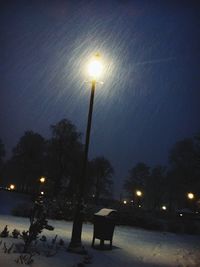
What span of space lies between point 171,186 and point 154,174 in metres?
21.5

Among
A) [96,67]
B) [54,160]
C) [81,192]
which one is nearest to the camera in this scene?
[81,192]

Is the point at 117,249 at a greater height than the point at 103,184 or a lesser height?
lesser

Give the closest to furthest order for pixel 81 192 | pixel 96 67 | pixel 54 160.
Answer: pixel 81 192 < pixel 96 67 < pixel 54 160

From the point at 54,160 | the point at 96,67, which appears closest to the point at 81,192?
the point at 96,67

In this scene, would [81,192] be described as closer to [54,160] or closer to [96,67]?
[96,67]

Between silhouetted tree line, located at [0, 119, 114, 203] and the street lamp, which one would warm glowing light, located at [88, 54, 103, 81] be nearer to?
the street lamp

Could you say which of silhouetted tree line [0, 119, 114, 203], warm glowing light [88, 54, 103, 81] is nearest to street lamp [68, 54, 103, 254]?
warm glowing light [88, 54, 103, 81]

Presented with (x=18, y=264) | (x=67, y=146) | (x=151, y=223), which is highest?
(x=67, y=146)

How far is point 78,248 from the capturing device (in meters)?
12.0

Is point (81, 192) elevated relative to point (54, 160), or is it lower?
lower

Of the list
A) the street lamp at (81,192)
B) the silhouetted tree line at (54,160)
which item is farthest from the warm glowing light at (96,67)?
the silhouetted tree line at (54,160)

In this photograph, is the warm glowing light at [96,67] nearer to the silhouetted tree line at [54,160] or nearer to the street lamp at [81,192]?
the street lamp at [81,192]

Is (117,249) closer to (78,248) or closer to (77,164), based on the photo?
(78,248)

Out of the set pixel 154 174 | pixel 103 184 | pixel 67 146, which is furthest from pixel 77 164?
pixel 154 174
